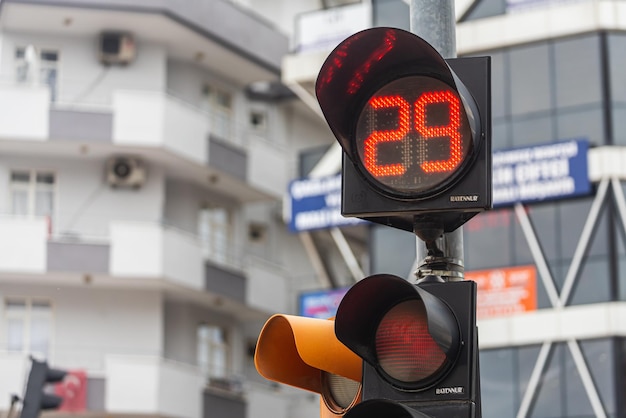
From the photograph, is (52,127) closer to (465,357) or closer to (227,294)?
(227,294)

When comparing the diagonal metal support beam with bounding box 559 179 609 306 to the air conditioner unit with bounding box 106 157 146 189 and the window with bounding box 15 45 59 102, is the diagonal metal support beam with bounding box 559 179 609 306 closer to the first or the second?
the air conditioner unit with bounding box 106 157 146 189

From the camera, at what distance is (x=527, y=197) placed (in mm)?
32562

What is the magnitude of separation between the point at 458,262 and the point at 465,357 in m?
0.52

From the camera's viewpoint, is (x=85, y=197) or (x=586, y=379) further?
(x=85, y=197)

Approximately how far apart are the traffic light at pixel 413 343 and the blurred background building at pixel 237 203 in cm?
2574

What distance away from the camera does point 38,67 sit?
3812 centimetres

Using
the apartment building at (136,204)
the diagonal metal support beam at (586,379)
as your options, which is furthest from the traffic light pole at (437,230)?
the apartment building at (136,204)

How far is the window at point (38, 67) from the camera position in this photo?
3756 cm

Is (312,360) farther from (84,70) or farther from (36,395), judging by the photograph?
(84,70)

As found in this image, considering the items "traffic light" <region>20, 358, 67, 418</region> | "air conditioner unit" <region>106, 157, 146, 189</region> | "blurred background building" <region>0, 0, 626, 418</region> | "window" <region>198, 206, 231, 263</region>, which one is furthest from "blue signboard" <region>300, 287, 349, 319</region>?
"traffic light" <region>20, 358, 67, 418</region>

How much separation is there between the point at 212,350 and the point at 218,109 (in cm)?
617

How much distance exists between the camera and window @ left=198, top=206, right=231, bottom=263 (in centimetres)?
3994

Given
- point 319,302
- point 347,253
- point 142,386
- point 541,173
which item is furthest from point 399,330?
point 319,302

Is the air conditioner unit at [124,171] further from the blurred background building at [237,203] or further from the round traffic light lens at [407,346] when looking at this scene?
the round traffic light lens at [407,346]
